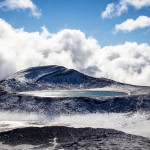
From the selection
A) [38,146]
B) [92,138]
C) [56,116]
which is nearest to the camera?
[38,146]

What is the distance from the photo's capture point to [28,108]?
16012 centimetres

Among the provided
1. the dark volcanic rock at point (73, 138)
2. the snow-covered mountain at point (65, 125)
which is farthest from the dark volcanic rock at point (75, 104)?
the dark volcanic rock at point (73, 138)

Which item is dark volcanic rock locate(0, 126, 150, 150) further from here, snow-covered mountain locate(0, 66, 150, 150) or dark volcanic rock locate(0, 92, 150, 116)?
dark volcanic rock locate(0, 92, 150, 116)

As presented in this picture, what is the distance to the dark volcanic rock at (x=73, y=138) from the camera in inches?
3949

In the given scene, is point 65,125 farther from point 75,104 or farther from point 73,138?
point 75,104

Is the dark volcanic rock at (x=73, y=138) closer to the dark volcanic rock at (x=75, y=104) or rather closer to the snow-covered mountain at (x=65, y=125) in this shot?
the snow-covered mountain at (x=65, y=125)

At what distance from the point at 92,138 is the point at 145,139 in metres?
14.8

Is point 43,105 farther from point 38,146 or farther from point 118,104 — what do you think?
point 38,146

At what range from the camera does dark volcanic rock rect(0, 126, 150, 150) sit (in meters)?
100

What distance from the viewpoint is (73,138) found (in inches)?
4272

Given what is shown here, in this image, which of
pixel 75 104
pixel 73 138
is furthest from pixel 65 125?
pixel 75 104

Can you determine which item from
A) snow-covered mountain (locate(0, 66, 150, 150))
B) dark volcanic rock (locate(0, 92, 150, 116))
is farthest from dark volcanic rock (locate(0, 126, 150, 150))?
dark volcanic rock (locate(0, 92, 150, 116))

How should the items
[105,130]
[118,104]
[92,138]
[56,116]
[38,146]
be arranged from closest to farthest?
[38,146]
[92,138]
[105,130]
[56,116]
[118,104]

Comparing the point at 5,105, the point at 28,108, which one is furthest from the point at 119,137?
the point at 5,105
